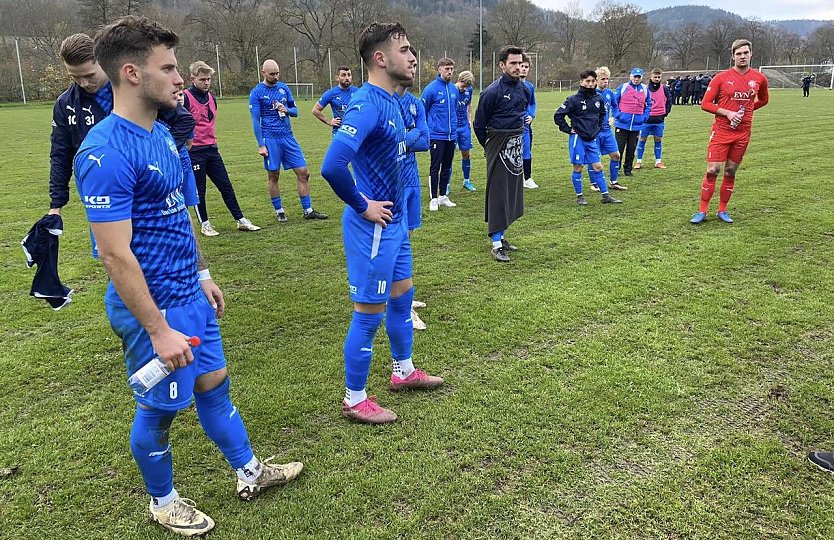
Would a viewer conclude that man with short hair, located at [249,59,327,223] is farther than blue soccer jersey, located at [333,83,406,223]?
Yes

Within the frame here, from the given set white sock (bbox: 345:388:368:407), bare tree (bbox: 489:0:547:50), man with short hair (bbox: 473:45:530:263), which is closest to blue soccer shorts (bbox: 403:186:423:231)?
white sock (bbox: 345:388:368:407)

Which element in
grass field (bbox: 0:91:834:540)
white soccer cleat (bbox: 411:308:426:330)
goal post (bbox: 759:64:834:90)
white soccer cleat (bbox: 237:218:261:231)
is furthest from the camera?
goal post (bbox: 759:64:834:90)

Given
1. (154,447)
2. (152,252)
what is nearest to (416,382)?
(154,447)

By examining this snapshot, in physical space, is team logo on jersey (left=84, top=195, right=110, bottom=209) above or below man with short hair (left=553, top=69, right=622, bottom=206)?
below

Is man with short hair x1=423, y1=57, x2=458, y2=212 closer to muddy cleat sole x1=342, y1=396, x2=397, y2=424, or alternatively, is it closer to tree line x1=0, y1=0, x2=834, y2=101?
muddy cleat sole x1=342, y1=396, x2=397, y2=424

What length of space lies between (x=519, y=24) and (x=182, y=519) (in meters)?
79.1

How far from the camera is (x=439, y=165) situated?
8.70 meters

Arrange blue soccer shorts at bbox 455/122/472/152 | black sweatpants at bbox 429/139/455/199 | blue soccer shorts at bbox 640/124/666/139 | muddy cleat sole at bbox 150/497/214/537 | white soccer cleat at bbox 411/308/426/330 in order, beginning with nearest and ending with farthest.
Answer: muddy cleat sole at bbox 150/497/214/537 < white soccer cleat at bbox 411/308/426/330 < black sweatpants at bbox 429/139/455/199 < blue soccer shorts at bbox 455/122/472/152 < blue soccer shorts at bbox 640/124/666/139


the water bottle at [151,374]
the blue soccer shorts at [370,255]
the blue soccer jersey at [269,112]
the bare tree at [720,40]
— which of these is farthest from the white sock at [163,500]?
the bare tree at [720,40]

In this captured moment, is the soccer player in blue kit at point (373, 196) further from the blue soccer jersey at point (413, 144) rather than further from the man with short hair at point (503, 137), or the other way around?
the man with short hair at point (503, 137)

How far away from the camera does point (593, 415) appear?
326 centimetres

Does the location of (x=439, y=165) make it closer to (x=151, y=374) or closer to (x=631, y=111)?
(x=631, y=111)

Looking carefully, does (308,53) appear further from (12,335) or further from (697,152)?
(12,335)

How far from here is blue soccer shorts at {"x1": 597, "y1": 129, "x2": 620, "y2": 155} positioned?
933 centimetres
